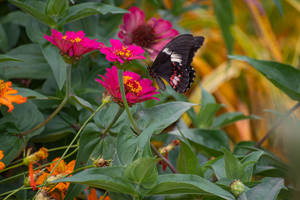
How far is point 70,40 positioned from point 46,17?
0.25ft

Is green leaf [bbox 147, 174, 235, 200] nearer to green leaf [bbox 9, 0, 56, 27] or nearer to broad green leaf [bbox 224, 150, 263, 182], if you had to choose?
broad green leaf [bbox 224, 150, 263, 182]

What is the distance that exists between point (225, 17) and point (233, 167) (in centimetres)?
39

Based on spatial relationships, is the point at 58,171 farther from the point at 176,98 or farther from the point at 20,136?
the point at 176,98

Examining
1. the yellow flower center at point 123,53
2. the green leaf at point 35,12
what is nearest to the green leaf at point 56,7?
the green leaf at point 35,12

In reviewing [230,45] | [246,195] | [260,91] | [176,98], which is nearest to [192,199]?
[246,195]

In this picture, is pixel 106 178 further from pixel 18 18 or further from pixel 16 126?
pixel 18 18

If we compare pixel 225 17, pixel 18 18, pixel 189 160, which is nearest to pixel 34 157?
pixel 189 160

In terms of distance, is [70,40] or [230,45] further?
[230,45]

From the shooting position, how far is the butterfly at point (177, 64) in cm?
43

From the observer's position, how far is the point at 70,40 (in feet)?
1.05

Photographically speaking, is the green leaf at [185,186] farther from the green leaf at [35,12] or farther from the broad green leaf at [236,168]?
the green leaf at [35,12]

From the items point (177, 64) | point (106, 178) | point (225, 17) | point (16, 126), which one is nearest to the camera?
point (106, 178)

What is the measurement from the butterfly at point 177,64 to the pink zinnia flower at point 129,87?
Result: 4.1 inches

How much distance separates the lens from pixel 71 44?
1.03ft
